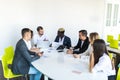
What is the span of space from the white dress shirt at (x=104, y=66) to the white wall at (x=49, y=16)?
394cm

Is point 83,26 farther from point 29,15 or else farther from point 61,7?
point 29,15

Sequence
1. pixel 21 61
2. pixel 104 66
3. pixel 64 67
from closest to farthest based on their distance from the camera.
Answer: pixel 104 66, pixel 64 67, pixel 21 61

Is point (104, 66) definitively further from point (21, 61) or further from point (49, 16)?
point (49, 16)

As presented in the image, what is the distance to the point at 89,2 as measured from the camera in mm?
7352

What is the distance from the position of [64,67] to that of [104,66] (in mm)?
620

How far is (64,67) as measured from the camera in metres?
2.84

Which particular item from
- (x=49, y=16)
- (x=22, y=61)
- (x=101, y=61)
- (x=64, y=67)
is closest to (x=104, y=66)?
(x=101, y=61)

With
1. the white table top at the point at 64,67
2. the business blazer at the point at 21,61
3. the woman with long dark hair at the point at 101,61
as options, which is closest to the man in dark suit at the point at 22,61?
the business blazer at the point at 21,61

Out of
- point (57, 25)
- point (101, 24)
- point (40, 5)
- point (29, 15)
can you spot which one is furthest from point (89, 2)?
point (29, 15)

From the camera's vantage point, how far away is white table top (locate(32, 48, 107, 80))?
2.44m

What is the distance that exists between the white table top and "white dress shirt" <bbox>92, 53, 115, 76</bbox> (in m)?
0.08

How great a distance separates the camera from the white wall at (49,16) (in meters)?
5.79

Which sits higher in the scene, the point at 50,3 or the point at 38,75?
the point at 50,3

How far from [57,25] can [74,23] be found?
0.77 meters
